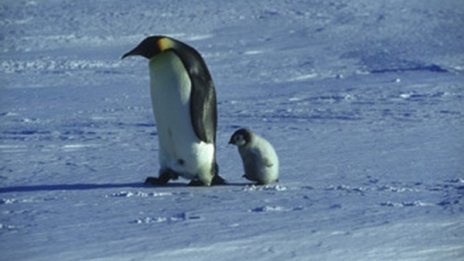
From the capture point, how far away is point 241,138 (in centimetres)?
571

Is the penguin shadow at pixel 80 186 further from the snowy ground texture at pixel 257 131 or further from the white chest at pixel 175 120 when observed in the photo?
the white chest at pixel 175 120

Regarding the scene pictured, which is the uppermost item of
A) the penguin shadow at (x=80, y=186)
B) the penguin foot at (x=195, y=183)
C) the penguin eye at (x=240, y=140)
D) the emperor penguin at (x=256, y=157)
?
the penguin eye at (x=240, y=140)

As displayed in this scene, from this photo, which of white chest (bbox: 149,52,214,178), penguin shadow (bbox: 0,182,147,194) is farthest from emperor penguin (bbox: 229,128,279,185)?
penguin shadow (bbox: 0,182,147,194)

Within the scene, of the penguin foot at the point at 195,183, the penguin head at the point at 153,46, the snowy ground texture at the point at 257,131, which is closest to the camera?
the snowy ground texture at the point at 257,131

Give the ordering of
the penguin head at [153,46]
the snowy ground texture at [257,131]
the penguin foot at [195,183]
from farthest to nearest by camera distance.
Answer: the penguin foot at [195,183], the penguin head at [153,46], the snowy ground texture at [257,131]

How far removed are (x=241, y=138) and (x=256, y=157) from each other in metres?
0.13

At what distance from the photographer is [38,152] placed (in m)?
7.48

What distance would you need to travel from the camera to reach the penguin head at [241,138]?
5.70 m

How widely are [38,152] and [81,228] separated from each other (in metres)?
3.05

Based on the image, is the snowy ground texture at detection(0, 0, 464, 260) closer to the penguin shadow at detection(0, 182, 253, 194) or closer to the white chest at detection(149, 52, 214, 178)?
the penguin shadow at detection(0, 182, 253, 194)

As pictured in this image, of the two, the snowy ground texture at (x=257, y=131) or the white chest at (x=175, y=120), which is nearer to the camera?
the snowy ground texture at (x=257, y=131)

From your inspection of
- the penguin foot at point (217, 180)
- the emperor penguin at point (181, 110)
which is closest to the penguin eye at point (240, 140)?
the emperor penguin at point (181, 110)

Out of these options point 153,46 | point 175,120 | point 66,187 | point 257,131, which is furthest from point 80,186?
point 257,131

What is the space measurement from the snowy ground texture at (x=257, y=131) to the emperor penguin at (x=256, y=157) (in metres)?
0.08
